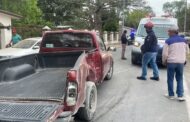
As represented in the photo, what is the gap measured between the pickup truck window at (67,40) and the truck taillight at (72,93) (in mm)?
4093

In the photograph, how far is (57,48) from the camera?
10180 mm

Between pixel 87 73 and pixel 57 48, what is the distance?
10.0 ft

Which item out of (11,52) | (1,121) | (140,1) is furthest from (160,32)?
(140,1)

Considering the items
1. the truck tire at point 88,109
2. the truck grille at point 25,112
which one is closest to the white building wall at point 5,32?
the truck tire at point 88,109

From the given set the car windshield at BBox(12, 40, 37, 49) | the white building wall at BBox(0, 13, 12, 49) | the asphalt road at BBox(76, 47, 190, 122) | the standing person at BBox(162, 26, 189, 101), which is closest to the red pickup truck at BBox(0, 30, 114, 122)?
the asphalt road at BBox(76, 47, 190, 122)

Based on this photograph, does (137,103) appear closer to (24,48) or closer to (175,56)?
(175,56)

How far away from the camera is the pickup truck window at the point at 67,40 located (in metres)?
10.0

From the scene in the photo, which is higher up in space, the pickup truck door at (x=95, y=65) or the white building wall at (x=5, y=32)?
the white building wall at (x=5, y=32)

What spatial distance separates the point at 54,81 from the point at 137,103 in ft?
7.75

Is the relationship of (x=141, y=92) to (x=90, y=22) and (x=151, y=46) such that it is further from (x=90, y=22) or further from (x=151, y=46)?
(x=90, y=22)

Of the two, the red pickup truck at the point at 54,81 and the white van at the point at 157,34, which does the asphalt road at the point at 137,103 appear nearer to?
the red pickup truck at the point at 54,81

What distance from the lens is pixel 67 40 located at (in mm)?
10125

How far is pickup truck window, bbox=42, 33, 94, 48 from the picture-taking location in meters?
10.0

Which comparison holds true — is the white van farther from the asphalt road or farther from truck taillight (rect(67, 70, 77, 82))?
truck taillight (rect(67, 70, 77, 82))
